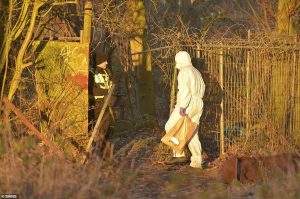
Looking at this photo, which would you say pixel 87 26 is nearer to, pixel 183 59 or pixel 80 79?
pixel 80 79

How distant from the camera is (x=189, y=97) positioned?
1283 cm

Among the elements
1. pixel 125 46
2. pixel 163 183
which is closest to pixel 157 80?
pixel 125 46

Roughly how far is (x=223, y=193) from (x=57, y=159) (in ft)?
6.89

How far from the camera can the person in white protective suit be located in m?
12.8

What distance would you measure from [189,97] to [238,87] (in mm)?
1816

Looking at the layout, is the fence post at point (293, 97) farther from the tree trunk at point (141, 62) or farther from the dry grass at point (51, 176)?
the dry grass at point (51, 176)

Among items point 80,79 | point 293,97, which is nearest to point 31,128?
point 80,79

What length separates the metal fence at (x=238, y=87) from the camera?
46.3 ft

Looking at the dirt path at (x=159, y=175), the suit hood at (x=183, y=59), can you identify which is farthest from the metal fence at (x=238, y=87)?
the dirt path at (x=159, y=175)

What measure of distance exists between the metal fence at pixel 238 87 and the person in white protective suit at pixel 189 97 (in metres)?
0.98

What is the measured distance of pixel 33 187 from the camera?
840 centimetres

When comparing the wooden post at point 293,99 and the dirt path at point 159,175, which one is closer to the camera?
the dirt path at point 159,175

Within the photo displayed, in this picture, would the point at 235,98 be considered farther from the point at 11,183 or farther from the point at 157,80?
the point at 157,80

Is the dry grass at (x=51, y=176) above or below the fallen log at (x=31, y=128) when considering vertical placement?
below
